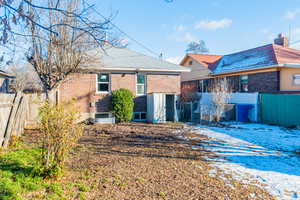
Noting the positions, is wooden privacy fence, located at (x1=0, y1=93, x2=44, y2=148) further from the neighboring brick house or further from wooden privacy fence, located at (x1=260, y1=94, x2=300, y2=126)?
the neighboring brick house

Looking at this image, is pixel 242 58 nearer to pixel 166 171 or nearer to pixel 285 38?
pixel 285 38

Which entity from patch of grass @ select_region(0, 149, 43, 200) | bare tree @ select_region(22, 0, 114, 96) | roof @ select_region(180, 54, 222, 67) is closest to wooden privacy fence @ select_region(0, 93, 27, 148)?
patch of grass @ select_region(0, 149, 43, 200)

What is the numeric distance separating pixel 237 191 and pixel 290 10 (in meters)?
14.4

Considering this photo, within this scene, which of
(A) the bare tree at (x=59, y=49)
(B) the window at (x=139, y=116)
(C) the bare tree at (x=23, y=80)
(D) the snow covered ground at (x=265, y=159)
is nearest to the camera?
(D) the snow covered ground at (x=265, y=159)

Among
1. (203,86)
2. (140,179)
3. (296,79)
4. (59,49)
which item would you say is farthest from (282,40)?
(140,179)

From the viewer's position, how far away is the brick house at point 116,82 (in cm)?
1173

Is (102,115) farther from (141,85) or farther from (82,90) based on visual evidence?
(141,85)

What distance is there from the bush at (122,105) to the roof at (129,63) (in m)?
1.63

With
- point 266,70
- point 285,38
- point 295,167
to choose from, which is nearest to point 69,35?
point 295,167

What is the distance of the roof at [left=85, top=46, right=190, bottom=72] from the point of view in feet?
39.2

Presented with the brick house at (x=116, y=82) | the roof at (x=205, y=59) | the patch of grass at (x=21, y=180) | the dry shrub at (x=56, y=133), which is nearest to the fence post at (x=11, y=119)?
the patch of grass at (x=21, y=180)

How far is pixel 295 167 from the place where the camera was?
196 inches

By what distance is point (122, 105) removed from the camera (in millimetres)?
11617

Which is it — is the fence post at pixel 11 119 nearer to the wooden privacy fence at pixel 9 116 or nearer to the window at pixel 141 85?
the wooden privacy fence at pixel 9 116
